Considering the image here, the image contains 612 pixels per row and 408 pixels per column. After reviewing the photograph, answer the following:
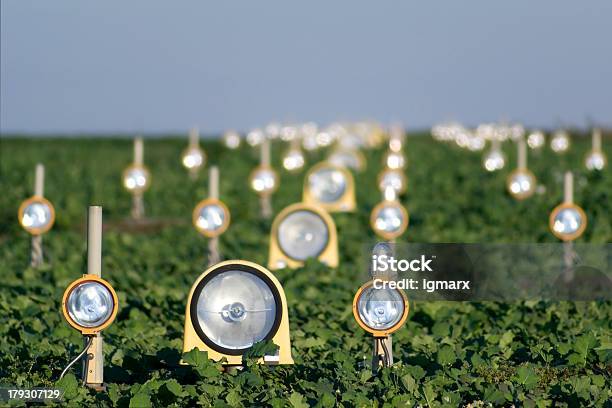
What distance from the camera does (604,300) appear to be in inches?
456

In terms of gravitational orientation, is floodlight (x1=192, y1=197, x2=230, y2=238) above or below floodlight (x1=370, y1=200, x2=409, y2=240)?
above

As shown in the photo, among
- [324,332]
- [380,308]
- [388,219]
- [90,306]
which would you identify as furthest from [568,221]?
[90,306]

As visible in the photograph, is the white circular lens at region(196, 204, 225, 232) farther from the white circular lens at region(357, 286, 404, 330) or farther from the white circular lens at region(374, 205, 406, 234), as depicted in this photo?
the white circular lens at region(357, 286, 404, 330)

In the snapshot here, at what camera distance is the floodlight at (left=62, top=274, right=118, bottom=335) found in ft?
25.9

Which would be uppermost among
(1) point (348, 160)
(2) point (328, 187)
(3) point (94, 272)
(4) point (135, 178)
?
(1) point (348, 160)

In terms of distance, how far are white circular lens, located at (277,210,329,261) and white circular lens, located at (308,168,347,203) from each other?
184 inches

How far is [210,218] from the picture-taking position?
1388 centimetres

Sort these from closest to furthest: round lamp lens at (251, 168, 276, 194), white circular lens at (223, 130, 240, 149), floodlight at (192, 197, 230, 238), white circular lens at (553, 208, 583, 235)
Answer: white circular lens at (553, 208, 583, 235) → floodlight at (192, 197, 230, 238) → round lamp lens at (251, 168, 276, 194) → white circular lens at (223, 130, 240, 149)

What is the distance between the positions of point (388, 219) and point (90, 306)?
539 cm

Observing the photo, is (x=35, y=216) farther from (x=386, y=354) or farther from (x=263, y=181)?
(x=386, y=354)

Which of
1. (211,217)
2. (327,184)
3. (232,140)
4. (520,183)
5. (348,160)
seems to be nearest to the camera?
(211,217)

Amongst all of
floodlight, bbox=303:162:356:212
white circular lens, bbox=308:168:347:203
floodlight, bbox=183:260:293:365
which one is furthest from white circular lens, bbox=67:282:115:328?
white circular lens, bbox=308:168:347:203

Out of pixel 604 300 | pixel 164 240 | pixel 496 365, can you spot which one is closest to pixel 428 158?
pixel 164 240

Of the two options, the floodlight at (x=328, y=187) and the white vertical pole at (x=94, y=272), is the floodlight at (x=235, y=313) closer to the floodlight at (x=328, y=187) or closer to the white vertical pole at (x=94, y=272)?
the white vertical pole at (x=94, y=272)
